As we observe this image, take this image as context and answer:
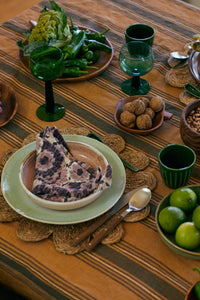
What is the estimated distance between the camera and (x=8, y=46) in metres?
1.58

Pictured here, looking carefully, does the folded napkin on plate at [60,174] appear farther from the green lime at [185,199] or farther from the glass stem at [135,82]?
the glass stem at [135,82]

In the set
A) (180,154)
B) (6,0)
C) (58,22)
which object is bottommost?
(6,0)

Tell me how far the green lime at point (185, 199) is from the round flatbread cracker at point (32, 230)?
29 cm

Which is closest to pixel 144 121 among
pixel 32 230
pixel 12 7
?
pixel 32 230

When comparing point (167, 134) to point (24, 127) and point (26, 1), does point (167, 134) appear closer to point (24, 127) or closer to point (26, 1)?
point (24, 127)

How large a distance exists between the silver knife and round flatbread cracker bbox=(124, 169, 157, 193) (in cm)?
3

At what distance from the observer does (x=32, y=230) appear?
3.29ft

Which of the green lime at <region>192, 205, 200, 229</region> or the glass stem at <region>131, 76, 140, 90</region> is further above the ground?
the green lime at <region>192, 205, 200, 229</region>

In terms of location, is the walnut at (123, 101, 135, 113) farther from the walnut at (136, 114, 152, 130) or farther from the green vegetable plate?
the green vegetable plate

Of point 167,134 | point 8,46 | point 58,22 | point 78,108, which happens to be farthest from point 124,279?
point 8,46

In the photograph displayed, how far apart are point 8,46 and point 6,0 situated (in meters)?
1.54

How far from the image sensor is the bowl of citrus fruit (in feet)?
3.00

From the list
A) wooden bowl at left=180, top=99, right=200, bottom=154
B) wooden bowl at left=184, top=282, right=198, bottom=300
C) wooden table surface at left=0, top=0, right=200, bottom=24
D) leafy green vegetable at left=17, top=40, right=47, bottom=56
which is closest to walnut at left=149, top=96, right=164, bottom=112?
wooden bowl at left=180, top=99, right=200, bottom=154

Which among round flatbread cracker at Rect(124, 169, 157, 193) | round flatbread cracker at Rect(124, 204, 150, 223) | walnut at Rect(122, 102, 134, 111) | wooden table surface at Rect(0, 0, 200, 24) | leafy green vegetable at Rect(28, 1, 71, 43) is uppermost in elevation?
leafy green vegetable at Rect(28, 1, 71, 43)
